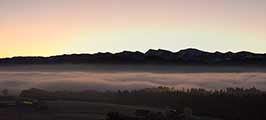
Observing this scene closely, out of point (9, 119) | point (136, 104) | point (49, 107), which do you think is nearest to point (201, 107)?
point (136, 104)

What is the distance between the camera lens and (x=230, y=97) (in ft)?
431

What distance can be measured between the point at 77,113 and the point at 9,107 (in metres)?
10.9

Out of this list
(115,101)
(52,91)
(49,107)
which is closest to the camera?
(49,107)

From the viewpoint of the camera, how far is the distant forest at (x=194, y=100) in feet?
354

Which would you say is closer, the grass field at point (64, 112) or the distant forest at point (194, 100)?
the grass field at point (64, 112)

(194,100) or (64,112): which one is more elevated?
(194,100)

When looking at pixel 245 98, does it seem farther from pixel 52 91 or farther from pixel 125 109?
pixel 52 91

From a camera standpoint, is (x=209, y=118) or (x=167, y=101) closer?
(x=209, y=118)

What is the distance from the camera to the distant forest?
10781cm

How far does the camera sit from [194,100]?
420 ft

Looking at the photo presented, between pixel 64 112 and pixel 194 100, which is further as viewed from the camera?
pixel 194 100

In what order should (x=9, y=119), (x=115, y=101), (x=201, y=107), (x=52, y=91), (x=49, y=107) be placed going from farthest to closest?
1. (x=52, y=91)
2. (x=115, y=101)
3. (x=201, y=107)
4. (x=49, y=107)
5. (x=9, y=119)

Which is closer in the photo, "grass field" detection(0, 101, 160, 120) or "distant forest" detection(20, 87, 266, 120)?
"grass field" detection(0, 101, 160, 120)

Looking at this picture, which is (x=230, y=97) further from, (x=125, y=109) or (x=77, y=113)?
(x=77, y=113)
